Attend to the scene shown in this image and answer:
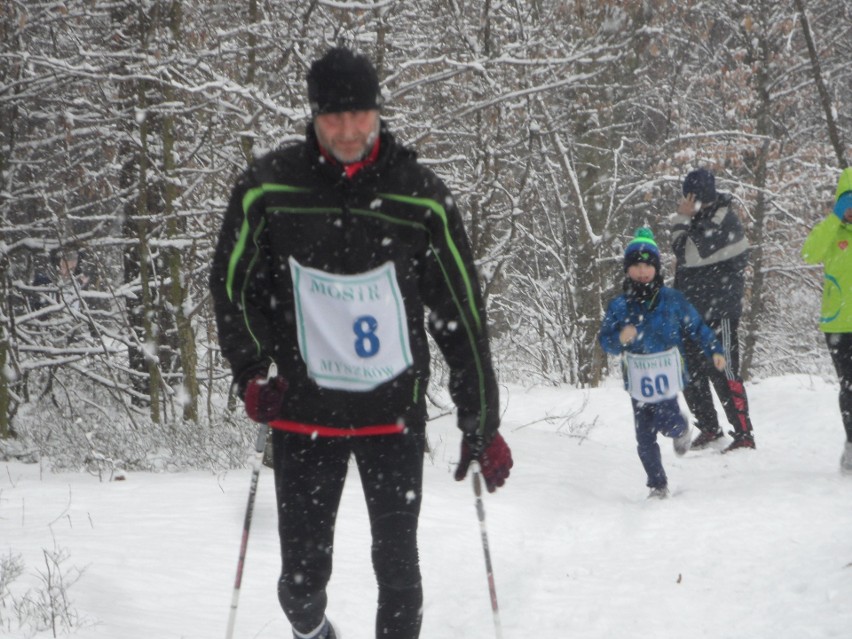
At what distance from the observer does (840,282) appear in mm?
6117

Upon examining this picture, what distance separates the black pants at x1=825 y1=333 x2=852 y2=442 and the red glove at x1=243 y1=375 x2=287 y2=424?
4.62 meters

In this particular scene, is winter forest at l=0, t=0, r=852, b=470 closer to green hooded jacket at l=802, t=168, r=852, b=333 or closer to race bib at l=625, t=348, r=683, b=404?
green hooded jacket at l=802, t=168, r=852, b=333

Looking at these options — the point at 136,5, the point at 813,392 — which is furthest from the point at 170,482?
the point at 813,392

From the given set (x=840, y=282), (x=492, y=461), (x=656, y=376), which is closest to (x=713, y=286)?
(x=840, y=282)

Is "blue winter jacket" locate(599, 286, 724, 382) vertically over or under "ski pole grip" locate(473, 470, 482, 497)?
Result: over

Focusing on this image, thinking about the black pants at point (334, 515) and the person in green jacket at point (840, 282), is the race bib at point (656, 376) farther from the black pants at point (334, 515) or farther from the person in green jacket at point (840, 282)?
the black pants at point (334, 515)

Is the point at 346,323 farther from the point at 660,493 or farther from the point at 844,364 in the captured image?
the point at 844,364

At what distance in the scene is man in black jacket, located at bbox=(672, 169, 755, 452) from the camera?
773 cm

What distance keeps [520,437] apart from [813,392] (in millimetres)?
4214

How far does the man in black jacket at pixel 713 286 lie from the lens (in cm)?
773

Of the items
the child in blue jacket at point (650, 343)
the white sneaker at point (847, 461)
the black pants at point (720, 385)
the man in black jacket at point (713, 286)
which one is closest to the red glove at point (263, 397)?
the child in blue jacket at point (650, 343)

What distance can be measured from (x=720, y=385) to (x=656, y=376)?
1.69 m

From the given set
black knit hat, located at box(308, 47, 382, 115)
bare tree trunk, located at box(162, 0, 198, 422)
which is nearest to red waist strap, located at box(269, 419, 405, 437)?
black knit hat, located at box(308, 47, 382, 115)

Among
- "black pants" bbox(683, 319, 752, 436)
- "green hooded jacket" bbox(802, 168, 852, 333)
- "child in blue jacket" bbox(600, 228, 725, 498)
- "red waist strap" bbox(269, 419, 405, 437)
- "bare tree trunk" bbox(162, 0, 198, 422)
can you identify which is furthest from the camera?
"bare tree trunk" bbox(162, 0, 198, 422)
